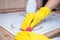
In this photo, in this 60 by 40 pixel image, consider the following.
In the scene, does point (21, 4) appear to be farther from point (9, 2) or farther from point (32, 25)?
point (32, 25)

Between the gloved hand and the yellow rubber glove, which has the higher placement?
the yellow rubber glove

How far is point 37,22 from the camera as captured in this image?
0.93 metres

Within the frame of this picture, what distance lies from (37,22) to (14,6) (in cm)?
55

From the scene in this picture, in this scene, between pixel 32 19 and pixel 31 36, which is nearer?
pixel 31 36

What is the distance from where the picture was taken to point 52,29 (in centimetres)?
86

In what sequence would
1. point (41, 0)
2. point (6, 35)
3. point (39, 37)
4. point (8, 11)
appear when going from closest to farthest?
point (39, 37), point (6, 35), point (8, 11), point (41, 0)

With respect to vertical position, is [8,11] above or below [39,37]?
below

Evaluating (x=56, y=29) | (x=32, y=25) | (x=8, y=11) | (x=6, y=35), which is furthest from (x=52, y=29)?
(x=8, y=11)

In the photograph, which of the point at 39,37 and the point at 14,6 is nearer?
the point at 39,37

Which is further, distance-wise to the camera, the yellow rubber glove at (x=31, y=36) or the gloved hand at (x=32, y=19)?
the gloved hand at (x=32, y=19)

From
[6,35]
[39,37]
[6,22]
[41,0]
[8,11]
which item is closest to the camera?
[39,37]

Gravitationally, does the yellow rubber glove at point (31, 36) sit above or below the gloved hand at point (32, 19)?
above

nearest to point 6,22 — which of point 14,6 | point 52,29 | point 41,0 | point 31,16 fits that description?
point 31,16

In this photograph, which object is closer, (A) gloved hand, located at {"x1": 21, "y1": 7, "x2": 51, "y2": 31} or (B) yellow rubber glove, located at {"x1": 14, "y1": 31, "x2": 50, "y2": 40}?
(B) yellow rubber glove, located at {"x1": 14, "y1": 31, "x2": 50, "y2": 40}
